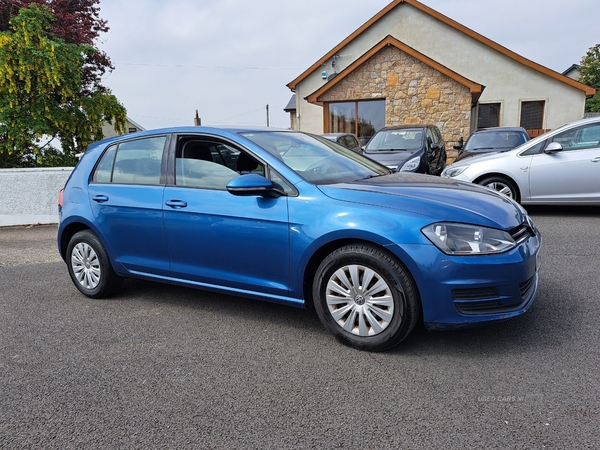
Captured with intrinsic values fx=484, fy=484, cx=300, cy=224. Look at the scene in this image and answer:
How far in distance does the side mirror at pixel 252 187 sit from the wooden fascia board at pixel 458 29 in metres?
19.1

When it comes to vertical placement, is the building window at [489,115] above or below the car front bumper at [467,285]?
above

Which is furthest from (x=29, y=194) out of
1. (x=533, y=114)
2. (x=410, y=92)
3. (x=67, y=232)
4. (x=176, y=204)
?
(x=533, y=114)

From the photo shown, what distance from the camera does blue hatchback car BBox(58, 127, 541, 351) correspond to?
3.01 metres

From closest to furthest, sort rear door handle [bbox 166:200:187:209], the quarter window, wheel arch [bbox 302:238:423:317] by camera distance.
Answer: wheel arch [bbox 302:238:423:317]
rear door handle [bbox 166:200:187:209]
the quarter window

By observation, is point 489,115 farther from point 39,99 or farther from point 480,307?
point 480,307

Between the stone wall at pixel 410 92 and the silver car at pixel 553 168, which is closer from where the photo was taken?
the silver car at pixel 553 168

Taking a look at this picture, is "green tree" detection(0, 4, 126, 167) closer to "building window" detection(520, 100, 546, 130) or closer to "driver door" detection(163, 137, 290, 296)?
"driver door" detection(163, 137, 290, 296)

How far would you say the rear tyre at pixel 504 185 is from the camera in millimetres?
7840

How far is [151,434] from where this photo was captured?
2.44 m

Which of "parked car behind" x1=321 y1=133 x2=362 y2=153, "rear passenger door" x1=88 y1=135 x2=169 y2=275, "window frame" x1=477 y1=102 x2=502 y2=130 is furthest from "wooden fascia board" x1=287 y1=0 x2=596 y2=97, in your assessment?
"rear passenger door" x1=88 y1=135 x2=169 y2=275

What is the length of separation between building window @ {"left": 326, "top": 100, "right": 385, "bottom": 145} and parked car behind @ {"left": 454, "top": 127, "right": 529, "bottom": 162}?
6.92 m

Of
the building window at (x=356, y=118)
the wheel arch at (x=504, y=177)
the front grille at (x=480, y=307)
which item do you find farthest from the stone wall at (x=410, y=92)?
the front grille at (x=480, y=307)

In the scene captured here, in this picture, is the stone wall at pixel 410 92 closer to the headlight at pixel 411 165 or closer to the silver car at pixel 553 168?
the headlight at pixel 411 165

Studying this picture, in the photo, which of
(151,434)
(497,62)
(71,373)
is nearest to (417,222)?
(151,434)
